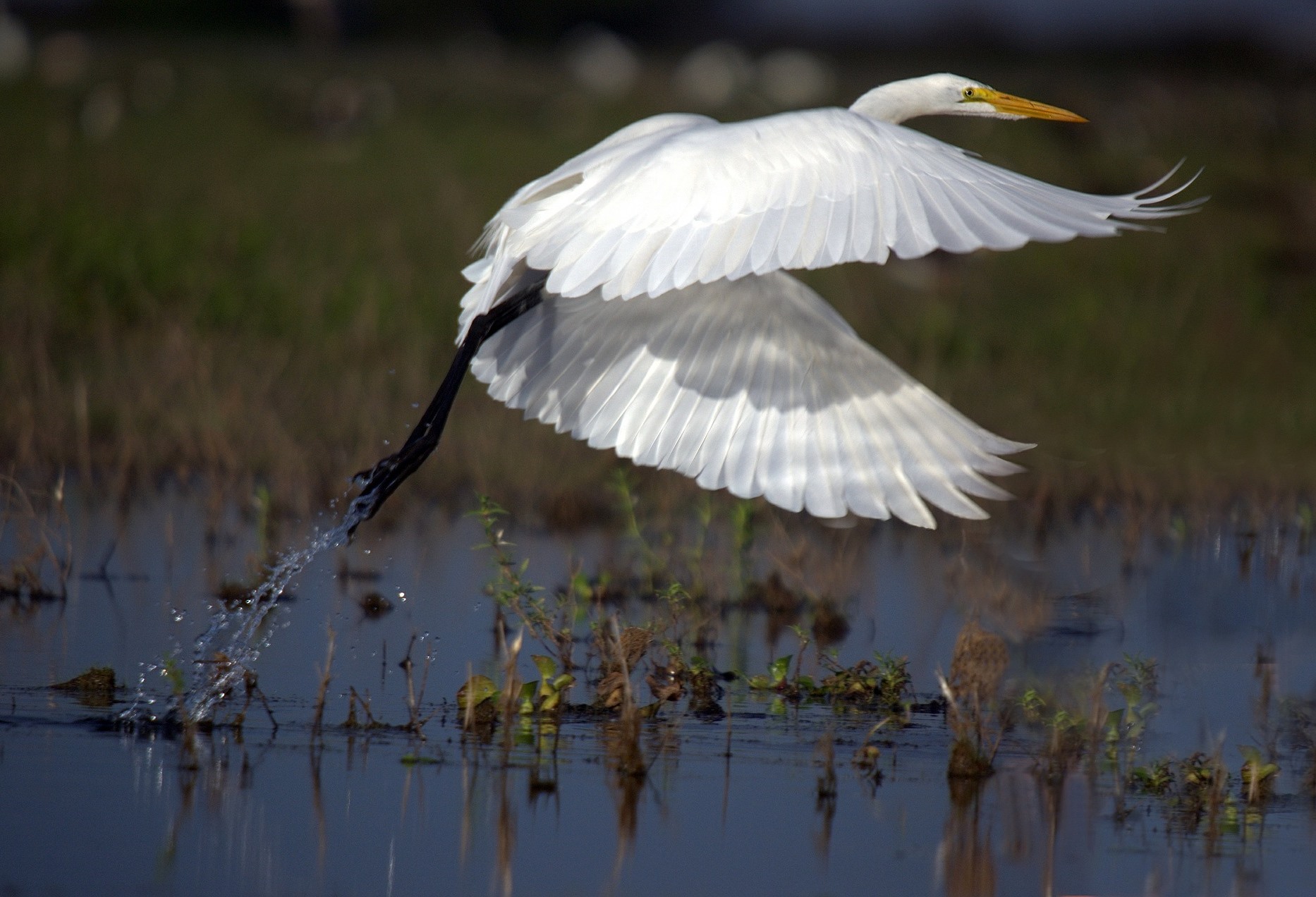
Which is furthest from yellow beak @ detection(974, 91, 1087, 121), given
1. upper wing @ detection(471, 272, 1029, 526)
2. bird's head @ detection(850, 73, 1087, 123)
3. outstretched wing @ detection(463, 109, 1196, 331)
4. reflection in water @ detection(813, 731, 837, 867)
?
reflection in water @ detection(813, 731, 837, 867)

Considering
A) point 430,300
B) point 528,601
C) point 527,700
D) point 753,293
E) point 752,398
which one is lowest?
point 527,700

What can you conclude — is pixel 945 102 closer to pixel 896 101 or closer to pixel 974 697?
pixel 896 101

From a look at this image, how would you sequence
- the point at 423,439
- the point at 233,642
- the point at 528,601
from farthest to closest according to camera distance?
the point at 233,642 < the point at 423,439 < the point at 528,601

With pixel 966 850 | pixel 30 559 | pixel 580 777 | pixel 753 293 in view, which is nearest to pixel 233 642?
pixel 30 559

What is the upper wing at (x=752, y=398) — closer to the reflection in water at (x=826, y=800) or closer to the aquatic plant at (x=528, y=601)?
the aquatic plant at (x=528, y=601)

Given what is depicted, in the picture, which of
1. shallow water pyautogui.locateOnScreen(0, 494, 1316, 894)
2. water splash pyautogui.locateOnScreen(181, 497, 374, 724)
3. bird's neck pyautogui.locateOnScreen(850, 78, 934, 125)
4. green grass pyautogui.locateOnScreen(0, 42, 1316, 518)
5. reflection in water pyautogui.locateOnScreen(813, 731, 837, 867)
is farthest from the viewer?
green grass pyautogui.locateOnScreen(0, 42, 1316, 518)

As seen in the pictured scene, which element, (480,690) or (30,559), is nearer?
(480,690)

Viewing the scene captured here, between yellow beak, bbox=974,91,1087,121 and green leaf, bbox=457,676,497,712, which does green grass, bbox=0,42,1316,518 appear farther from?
green leaf, bbox=457,676,497,712

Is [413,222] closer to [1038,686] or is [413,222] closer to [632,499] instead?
[632,499]

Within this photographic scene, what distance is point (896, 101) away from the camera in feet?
16.6

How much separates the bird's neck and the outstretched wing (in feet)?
3.58

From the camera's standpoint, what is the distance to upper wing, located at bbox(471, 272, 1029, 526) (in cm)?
411

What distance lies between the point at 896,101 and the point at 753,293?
998 millimetres

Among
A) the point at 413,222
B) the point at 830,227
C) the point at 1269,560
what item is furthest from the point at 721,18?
the point at 830,227
